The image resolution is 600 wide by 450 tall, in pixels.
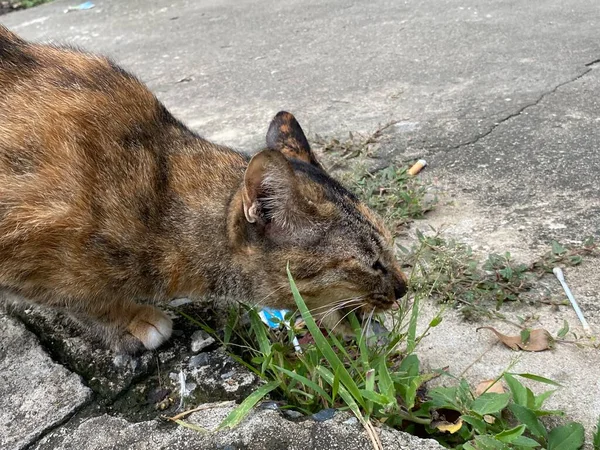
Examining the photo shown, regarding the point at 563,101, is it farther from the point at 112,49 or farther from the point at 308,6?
the point at 112,49

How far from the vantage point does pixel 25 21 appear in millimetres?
9688

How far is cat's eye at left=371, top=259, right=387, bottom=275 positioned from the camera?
231 centimetres

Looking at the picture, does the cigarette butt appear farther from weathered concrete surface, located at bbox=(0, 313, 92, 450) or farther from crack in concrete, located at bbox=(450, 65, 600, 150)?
weathered concrete surface, located at bbox=(0, 313, 92, 450)

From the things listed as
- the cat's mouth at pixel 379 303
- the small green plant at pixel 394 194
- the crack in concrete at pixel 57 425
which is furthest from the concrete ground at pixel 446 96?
the cat's mouth at pixel 379 303

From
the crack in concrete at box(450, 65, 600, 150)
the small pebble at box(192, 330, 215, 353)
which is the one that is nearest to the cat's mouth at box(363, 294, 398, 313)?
the small pebble at box(192, 330, 215, 353)

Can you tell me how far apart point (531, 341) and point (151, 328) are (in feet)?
4.92

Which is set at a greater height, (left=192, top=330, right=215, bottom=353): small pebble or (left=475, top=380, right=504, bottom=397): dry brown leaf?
(left=192, top=330, right=215, bottom=353): small pebble

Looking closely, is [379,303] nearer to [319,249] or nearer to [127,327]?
[319,249]

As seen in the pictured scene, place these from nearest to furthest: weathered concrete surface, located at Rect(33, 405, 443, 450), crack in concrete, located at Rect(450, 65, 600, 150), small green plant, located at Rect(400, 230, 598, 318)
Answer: weathered concrete surface, located at Rect(33, 405, 443, 450), small green plant, located at Rect(400, 230, 598, 318), crack in concrete, located at Rect(450, 65, 600, 150)

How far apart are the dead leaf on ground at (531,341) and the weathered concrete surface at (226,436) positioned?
0.68 metres

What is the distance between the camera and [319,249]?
7.41 ft

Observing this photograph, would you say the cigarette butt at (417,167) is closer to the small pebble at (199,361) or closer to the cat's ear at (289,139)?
the cat's ear at (289,139)

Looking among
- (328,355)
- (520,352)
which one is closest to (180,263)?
(328,355)

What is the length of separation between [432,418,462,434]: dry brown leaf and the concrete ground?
0.34 m
